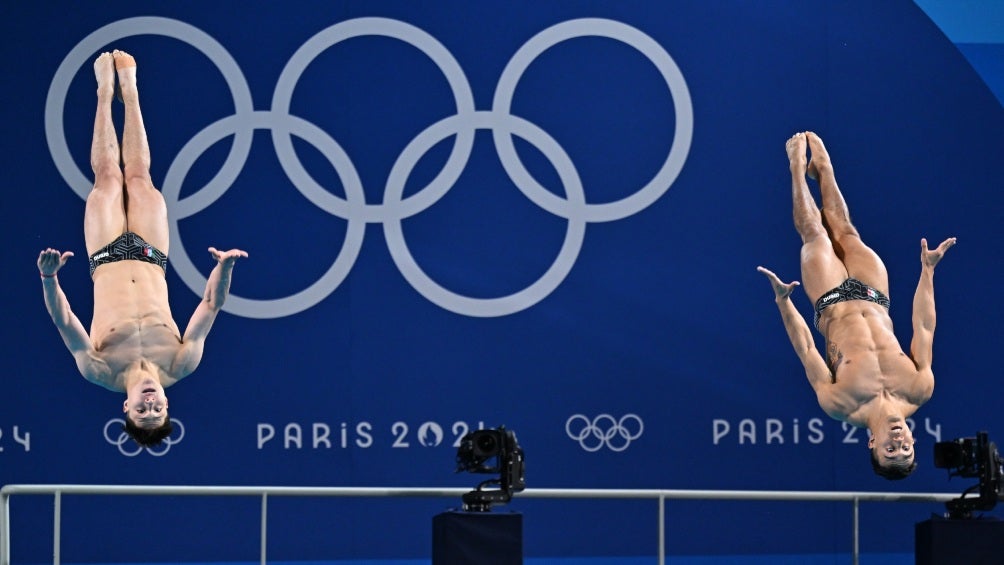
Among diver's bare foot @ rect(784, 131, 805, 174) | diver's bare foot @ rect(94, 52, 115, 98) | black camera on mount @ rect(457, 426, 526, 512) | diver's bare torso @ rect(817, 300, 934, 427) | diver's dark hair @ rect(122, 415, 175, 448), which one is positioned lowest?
black camera on mount @ rect(457, 426, 526, 512)

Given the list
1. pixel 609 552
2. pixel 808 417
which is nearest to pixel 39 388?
pixel 609 552

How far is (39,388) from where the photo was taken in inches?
435

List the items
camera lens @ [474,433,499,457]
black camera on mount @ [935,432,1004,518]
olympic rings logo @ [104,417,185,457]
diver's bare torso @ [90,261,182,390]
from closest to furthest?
camera lens @ [474,433,499,457], black camera on mount @ [935,432,1004,518], diver's bare torso @ [90,261,182,390], olympic rings logo @ [104,417,185,457]

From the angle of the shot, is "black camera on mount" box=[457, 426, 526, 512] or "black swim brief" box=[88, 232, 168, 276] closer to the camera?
"black camera on mount" box=[457, 426, 526, 512]

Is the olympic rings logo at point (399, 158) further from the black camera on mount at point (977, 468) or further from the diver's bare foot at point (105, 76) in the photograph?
the black camera on mount at point (977, 468)

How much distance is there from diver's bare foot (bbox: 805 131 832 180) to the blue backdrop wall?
1045 mm

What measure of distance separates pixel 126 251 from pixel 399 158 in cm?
261

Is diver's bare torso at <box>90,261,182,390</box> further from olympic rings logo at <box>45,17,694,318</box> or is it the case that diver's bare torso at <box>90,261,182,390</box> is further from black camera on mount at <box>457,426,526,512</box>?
black camera on mount at <box>457,426,526,512</box>

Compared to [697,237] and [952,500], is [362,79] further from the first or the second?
[952,500]

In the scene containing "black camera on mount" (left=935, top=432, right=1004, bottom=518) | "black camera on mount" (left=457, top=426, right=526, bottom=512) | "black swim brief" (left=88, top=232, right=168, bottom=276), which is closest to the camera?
"black camera on mount" (left=457, top=426, right=526, bottom=512)

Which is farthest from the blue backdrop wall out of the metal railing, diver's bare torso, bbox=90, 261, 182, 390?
the metal railing

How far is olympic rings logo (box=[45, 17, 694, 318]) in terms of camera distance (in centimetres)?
1130

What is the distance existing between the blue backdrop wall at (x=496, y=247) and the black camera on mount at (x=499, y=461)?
8.15 feet

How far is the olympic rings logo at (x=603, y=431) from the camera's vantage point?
37.4 feet
